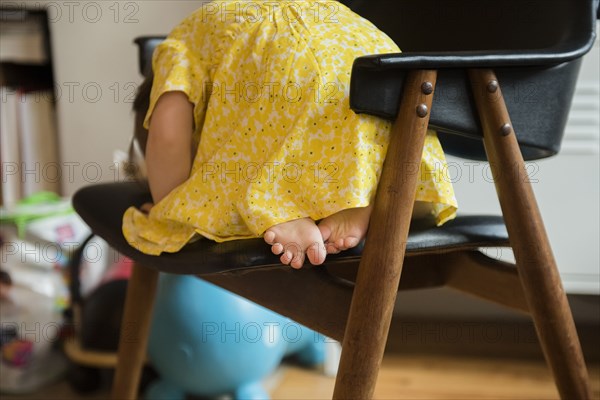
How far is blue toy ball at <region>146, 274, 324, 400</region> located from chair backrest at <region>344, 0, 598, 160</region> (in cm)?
52

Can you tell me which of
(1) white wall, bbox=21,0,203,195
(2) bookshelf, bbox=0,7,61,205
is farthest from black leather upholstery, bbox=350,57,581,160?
(2) bookshelf, bbox=0,7,61,205

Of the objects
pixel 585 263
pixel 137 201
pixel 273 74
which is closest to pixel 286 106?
pixel 273 74

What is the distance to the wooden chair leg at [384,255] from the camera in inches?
29.0

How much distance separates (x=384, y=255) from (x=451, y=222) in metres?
0.23

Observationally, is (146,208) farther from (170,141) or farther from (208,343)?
(208,343)

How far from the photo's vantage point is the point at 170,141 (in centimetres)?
92

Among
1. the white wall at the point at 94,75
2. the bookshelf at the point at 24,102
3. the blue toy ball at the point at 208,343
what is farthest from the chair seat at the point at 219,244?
the bookshelf at the point at 24,102

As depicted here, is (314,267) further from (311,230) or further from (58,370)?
(58,370)

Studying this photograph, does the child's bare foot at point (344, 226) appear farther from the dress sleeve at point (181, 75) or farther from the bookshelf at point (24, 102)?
the bookshelf at point (24, 102)

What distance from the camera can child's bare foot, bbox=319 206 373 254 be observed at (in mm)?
789

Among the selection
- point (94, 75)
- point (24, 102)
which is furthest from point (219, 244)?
point (24, 102)

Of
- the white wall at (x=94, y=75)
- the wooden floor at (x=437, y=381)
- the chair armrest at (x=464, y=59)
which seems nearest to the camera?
the chair armrest at (x=464, y=59)

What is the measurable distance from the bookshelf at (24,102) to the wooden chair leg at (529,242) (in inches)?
57.8

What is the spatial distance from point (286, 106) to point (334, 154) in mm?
82
